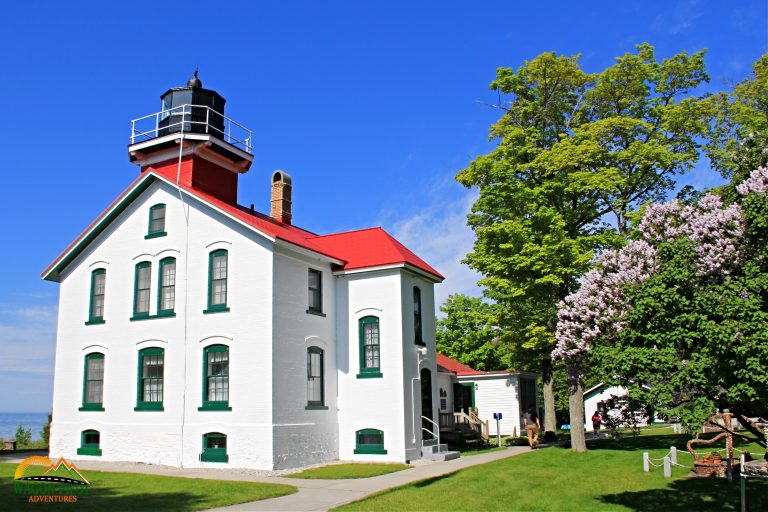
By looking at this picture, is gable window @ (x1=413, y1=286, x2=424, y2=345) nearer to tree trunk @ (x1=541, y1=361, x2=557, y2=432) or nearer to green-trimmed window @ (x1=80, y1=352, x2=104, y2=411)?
tree trunk @ (x1=541, y1=361, x2=557, y2=432)

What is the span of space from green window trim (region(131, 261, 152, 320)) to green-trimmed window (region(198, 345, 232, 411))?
11.3 feet

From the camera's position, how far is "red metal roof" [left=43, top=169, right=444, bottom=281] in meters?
21.5

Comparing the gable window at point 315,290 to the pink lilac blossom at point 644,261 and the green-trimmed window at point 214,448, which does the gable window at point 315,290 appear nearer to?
the green-trimmed window at point 214,448

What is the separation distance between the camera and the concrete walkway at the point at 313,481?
42.1 ft

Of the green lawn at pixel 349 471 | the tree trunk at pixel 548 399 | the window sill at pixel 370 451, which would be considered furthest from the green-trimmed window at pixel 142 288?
the tree trunk at pixel 548 399

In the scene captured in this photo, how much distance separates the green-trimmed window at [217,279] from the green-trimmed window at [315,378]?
332 centimetres

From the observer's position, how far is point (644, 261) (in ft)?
37.2

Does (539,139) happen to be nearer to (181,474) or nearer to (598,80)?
(598,80)

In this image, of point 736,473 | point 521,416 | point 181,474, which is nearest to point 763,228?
point 736,473

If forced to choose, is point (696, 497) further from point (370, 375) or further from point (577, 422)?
point (370, 375)

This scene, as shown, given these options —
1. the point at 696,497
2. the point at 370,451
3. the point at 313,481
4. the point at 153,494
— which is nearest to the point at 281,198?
the point at 370,451

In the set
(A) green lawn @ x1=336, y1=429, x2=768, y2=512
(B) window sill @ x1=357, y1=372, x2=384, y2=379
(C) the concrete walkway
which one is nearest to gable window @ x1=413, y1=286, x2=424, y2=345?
(B) window sill @ x1=357, y1=372, x2=384, y2=379

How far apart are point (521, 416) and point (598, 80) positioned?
53.4ft

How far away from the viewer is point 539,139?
25297 mm
